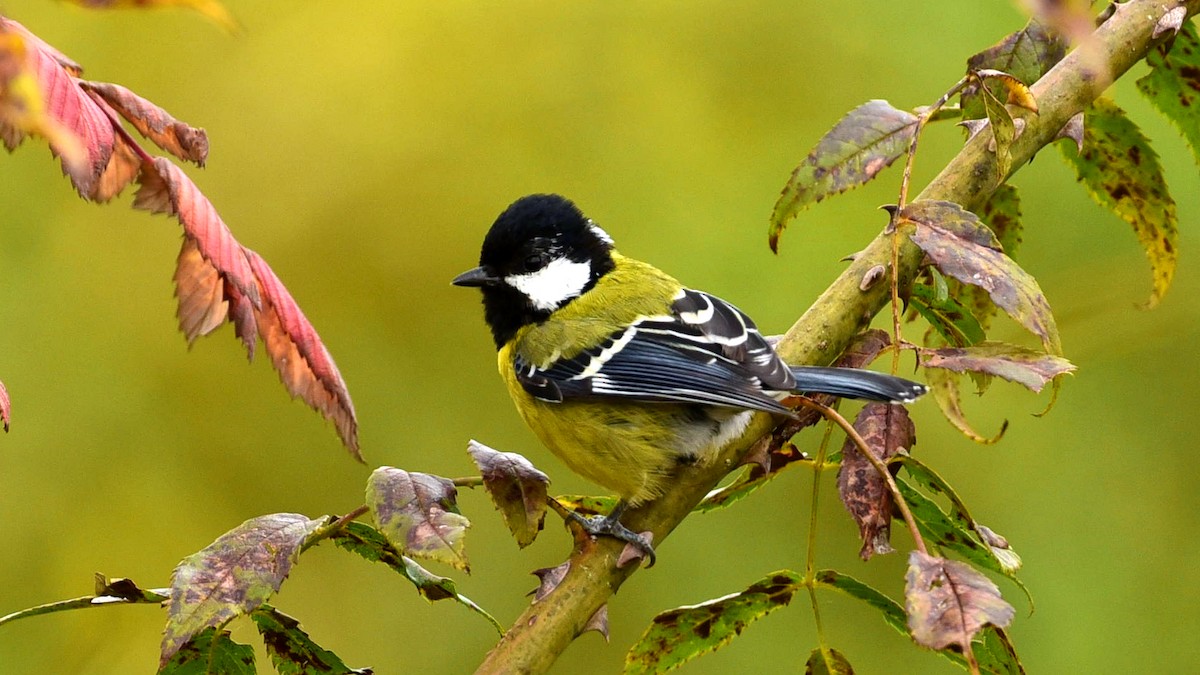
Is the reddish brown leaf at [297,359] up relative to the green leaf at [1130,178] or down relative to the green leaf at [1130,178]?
down

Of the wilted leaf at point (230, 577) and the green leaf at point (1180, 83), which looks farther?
the green leaf at point (1180, 83)

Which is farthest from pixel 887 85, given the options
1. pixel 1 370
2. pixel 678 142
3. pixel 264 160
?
pixel 1 370

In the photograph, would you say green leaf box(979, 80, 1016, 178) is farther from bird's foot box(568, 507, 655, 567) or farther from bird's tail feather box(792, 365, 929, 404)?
bird's foot box(568, 507, 655, 567)

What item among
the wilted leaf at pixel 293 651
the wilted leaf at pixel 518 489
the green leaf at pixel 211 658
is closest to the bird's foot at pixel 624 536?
the wilted leaf at pixel 518 489

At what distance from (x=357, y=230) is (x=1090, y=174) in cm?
273

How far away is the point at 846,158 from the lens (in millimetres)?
1595

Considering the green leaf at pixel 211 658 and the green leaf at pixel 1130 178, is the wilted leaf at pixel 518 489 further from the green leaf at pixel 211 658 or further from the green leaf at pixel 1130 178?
the green leaf at pixel 1130 178

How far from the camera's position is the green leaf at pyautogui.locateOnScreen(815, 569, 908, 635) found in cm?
153

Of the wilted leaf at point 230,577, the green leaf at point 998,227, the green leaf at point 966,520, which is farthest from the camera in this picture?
the green leaf at point 998,227

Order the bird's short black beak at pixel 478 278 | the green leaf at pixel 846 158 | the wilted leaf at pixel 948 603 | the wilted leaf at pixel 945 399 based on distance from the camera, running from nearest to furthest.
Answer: the wilted leaf at pixel 948 603
the wilted leaf at pixel 945 399
the green leaf at pixel 846 158
the bird's short black beak at pixel 478 278

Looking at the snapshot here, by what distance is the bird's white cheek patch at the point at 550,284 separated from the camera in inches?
114

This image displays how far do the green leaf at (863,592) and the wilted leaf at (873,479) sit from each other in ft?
0.48

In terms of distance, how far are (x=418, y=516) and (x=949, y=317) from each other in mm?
791

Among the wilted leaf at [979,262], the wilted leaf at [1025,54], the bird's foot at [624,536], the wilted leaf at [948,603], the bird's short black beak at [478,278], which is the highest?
the wilted leaf at [1025,54]
